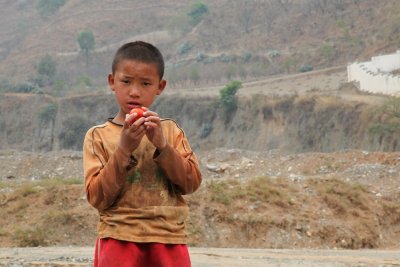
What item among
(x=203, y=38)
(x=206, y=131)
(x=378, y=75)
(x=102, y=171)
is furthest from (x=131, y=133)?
(x=203, y=38)

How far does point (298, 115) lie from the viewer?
1673 inches

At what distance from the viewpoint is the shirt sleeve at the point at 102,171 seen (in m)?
3.24

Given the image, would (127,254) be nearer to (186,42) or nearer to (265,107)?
(265,107)

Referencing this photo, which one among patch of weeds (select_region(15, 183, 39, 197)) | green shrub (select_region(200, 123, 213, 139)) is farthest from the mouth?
green shrub (select_region(200, 123, 213, 139))

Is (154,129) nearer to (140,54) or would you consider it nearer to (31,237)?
(140,54)

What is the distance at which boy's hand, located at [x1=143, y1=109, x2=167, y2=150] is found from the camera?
3.18 meters

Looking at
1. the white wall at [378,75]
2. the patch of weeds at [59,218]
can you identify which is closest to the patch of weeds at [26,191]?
the patch of weeds at [59,218]

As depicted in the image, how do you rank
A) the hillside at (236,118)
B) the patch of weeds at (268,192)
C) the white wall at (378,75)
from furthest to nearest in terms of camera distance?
the white wall at (378,75)
the patch of weeds at (268,192)
the hillside at (236,118)

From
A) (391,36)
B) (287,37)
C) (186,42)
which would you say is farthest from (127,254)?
(186,42)

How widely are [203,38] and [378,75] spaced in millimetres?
42889

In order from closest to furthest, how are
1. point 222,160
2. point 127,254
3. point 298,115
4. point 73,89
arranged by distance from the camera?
point 127,254 → point 222,160 → point 298,115 → point 73,89

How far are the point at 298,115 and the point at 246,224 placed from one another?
2867cm

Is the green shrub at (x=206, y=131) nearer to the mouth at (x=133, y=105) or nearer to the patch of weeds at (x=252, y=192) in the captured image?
the patch of weeds at (x=252, y=192)

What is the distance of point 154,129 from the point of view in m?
3.21
